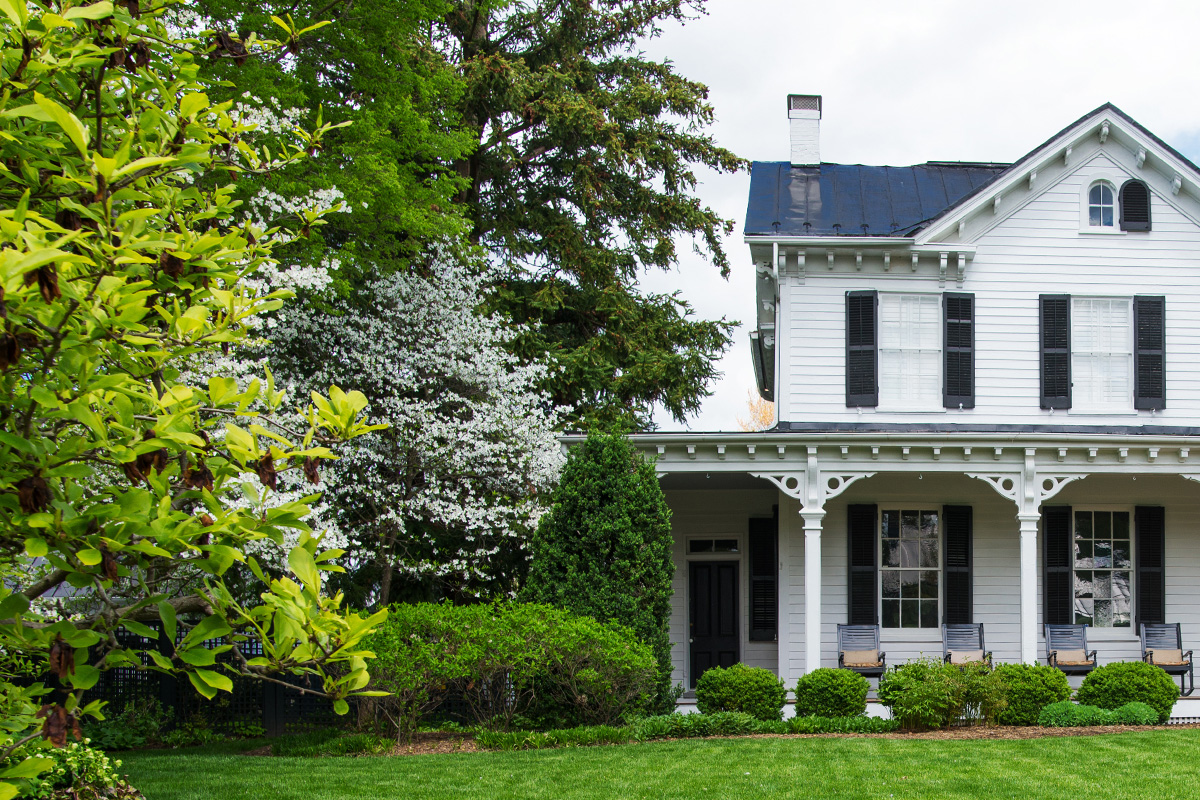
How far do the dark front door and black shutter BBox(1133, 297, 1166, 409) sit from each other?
248 inches

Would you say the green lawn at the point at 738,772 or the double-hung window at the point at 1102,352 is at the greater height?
the double-hung window at the point at 1102,352

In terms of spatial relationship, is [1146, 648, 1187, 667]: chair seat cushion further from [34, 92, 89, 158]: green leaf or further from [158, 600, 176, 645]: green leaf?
[34, 92, 89, 158]: green leaf

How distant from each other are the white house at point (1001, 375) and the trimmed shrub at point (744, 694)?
2.27 metres

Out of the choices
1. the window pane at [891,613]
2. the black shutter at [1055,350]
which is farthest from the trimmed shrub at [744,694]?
the black shutter at [1055,350]

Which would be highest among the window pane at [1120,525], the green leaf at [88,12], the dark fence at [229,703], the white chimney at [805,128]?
the white chimney at [805,128]

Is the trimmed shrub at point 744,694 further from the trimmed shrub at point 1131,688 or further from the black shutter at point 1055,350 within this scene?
the black shutter at point 1055,350

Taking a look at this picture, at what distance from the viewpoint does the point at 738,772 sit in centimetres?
917

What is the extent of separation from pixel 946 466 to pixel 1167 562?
4.24 meters

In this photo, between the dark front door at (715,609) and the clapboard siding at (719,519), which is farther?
the dark front door at (715,609)

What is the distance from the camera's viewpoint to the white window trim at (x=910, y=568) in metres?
15.1

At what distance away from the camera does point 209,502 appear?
242 centimetres

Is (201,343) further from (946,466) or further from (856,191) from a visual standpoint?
(856,191)

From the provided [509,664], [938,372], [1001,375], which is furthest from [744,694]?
[1001,375]

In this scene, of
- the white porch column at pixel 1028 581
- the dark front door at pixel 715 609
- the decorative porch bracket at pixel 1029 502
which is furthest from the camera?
the dark front door at pixel 715 609
